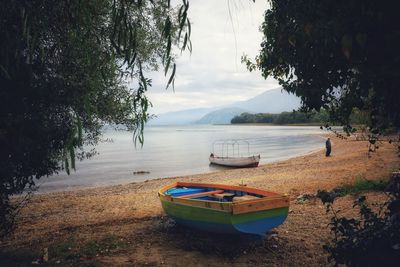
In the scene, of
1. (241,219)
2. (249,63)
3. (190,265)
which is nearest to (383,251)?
(241,219)

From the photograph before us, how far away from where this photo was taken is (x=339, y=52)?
4387 millimetres

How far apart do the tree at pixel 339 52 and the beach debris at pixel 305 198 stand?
345 inches

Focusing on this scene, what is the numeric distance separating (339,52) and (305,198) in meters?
11.2

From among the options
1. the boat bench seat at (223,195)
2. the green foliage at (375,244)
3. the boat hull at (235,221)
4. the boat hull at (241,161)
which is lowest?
the boat hull at (241,161)

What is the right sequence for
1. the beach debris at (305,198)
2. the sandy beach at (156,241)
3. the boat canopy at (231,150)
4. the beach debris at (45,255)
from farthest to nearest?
the boat canopy at (231,150)
the beach debris at (305,198)
the beach debris at (45,255)
the sandy beach at (156,241)

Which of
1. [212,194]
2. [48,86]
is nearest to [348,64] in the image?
[48,86]

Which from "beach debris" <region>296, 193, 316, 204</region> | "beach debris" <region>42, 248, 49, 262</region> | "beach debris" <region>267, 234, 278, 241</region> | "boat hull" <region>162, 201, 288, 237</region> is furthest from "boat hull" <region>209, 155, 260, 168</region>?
"beach debris" <region>42, 248, 49, 262</region>

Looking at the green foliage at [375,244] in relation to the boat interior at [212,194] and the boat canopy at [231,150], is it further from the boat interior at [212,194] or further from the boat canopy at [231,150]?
the boat canopy at [231,150]

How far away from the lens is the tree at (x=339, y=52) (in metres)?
3.30

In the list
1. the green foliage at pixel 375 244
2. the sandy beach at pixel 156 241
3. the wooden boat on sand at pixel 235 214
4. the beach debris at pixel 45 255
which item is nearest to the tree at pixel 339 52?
the green foliage at pixel 375 244

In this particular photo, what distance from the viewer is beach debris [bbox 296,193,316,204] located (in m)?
14.0

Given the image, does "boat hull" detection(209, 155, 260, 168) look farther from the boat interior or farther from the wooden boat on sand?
the wooden boat on sand

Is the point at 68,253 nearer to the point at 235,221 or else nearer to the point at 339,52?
the point at 235,221

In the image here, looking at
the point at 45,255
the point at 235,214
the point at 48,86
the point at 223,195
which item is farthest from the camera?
the point at 223,195
